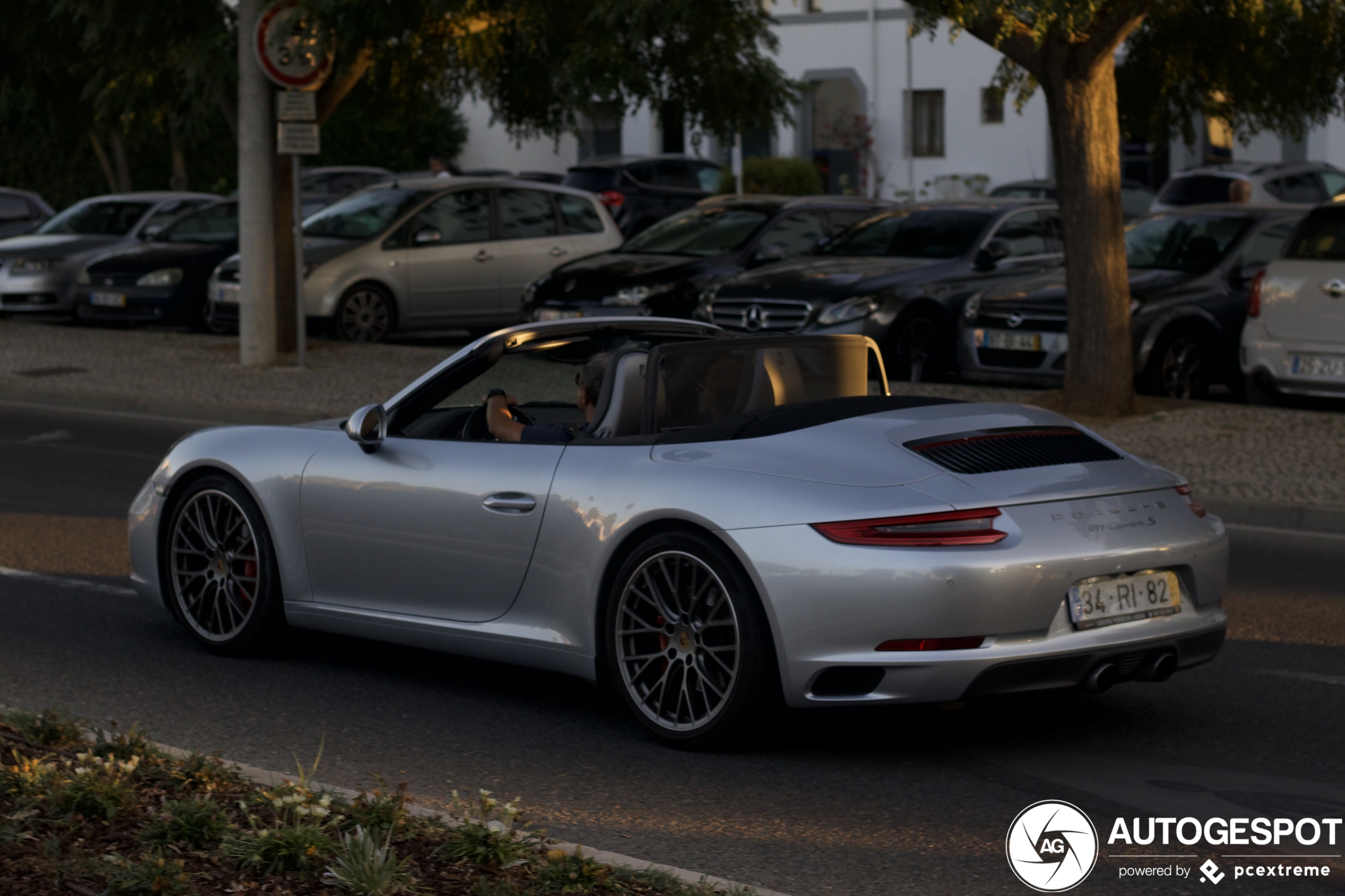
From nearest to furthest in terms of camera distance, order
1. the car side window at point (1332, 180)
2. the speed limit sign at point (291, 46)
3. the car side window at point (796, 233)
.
A: 1. the speed limit sign at point (291, 46)
2. the car side window at point (796, 233)
3. the car side window at point (1332, 180)

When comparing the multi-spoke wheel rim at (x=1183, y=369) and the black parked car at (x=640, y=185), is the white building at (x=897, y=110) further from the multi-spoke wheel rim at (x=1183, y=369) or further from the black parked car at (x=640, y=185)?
the multi-spoke wheel rim at (x=1183, y=369)

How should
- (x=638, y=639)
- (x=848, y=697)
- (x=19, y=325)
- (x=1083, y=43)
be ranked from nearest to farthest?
(x=848, y=697)
(x=638, y=639)
(x=1083, y=43)
(x=19, y=325)

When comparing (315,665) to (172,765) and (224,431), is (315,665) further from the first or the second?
(172,765)

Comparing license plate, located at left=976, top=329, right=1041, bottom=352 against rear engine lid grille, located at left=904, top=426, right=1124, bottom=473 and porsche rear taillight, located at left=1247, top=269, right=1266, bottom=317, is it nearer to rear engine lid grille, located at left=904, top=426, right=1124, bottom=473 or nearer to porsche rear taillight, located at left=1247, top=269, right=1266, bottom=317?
porsche rear taillight, located at left=1247, top=269, right=1266, bottom=317

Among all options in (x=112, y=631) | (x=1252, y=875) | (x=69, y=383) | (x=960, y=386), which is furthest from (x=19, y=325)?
(x=1252, y=875)

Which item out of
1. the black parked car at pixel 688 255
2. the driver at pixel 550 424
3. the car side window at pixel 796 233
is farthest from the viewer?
the car side window at pixel 796 233

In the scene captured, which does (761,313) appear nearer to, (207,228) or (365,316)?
(365,316)

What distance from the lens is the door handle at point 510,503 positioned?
20.3ft

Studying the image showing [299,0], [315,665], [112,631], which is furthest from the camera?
[299,0]

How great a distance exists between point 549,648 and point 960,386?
32.7 feet

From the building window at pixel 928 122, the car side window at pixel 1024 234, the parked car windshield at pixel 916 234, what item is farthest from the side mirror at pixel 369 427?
the building window at pixel 928 122

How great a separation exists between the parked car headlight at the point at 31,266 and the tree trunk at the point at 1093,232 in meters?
13.9

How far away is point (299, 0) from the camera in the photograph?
55.1ft

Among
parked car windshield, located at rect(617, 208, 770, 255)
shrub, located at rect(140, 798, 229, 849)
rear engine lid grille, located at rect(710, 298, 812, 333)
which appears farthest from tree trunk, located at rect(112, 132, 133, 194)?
shrub, located at rect(140, 798, 229, 849)
